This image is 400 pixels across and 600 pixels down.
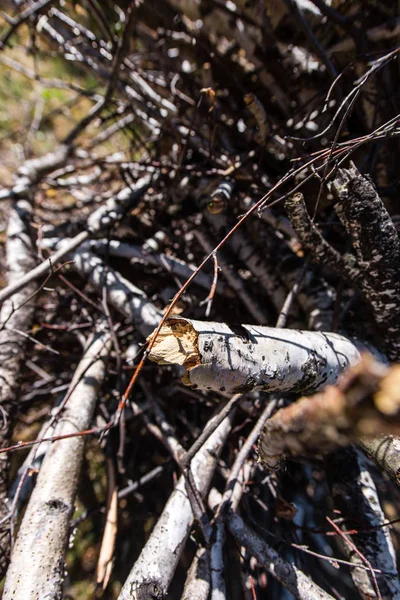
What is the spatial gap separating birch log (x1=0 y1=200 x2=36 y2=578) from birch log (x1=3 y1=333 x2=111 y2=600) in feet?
0.40

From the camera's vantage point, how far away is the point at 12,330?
1084 mm

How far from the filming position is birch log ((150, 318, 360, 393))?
0.57 metres

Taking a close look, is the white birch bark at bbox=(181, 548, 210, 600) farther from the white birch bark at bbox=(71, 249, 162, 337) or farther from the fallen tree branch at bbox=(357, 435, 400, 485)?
the white birch bark at bbox=(71, 249, 162, 337)

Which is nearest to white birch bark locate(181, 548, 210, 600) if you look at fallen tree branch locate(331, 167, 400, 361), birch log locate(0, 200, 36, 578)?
birch log locate(0, 200, 36, 578)

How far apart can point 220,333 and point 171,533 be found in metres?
0.62

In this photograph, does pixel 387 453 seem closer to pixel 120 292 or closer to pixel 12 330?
pixel 120 292

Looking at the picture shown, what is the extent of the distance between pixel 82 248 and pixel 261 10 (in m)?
1.31

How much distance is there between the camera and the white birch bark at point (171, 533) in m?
0.78

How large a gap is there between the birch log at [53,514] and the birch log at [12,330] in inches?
Result: 4.9

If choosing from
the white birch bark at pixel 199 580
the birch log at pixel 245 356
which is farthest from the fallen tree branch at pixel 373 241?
the white birch bark at pixel 199 580

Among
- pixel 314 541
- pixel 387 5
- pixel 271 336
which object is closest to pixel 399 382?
pixel 271 336

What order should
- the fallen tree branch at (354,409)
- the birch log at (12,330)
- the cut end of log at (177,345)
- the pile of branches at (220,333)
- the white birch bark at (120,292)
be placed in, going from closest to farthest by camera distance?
the fallen tree branch at (354,409) → the cut end of log at (177,345) → the pile of branches at (220,333) → the birch log at (12,330) → the white birch bark at (120,292)

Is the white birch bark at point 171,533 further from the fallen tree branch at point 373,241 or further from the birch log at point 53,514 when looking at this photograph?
the fallen tree branch at point 373,241

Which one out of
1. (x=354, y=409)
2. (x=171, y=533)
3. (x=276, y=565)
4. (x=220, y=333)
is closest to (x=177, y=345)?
(x=220, y=333)
